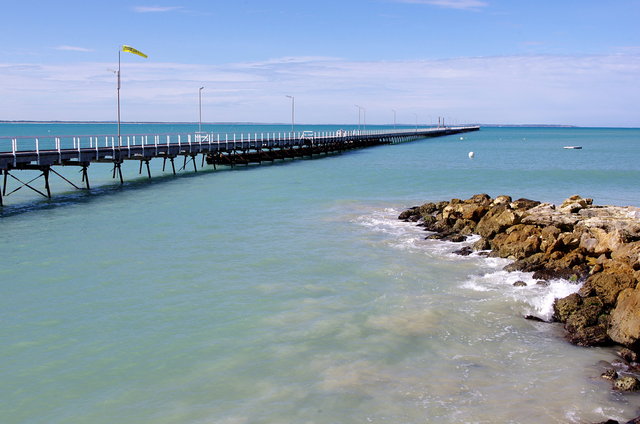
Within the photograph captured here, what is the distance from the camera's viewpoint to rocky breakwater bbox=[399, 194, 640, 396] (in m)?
11.7

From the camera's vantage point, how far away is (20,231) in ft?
72.8

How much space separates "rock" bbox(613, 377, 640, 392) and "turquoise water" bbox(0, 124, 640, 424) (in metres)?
0.19

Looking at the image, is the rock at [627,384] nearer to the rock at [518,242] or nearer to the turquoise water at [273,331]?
the turquoise water at [273,331]

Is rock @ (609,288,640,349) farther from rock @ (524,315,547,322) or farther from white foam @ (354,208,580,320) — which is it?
white foam @ (354,208,580,320)

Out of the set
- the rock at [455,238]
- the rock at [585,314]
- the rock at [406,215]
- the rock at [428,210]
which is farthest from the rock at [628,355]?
the rock at [428,210]

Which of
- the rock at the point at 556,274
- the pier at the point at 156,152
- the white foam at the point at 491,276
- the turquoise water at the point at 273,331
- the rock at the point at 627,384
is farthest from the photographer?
the pier at the point at 156,152

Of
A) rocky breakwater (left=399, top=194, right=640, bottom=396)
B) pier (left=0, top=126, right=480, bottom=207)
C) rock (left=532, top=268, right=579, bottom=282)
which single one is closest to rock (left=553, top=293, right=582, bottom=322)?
rocky breakwater (left=399, top=194, right=640, bottom=396)

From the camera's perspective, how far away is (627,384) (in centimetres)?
936

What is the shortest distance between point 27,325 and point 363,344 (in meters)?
6.61

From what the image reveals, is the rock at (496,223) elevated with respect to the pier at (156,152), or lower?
lower

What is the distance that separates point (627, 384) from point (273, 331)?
610 centimetres

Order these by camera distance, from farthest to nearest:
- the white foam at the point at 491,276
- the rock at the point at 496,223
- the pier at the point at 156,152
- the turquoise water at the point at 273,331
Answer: the pier at the point at 156,152, the rock at the point at 496,223, the white foam at the point at 491,276, the turquoise water at the point at 273,331

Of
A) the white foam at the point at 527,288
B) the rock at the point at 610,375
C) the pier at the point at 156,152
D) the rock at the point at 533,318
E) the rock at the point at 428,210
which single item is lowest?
the rock at the point at 610,375

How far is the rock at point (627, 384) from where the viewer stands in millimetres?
9312
